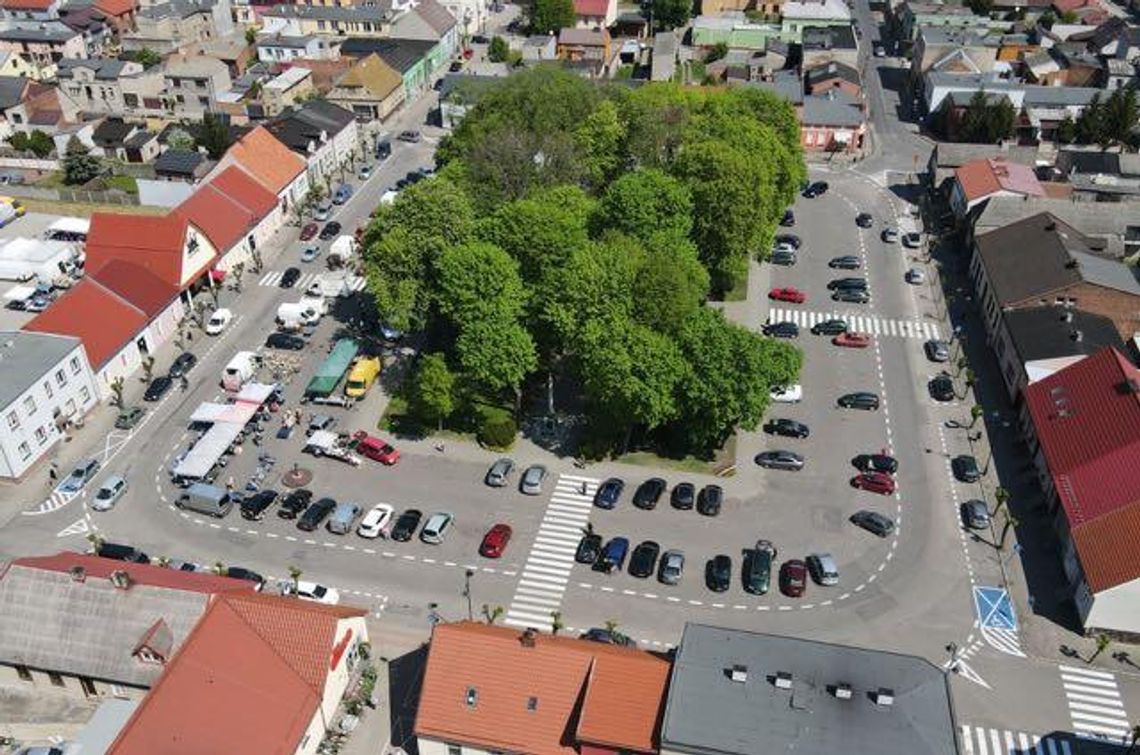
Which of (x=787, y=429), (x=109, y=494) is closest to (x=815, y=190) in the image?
(x=787, y=429)

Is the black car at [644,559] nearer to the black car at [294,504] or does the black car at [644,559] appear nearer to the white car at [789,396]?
the white car at [789,396]

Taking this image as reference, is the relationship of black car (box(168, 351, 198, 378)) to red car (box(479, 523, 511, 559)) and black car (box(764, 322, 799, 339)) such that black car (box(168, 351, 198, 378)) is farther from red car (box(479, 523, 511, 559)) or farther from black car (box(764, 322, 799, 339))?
black car (box(764, 322, 799, 339))

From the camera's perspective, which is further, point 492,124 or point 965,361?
point 492,124

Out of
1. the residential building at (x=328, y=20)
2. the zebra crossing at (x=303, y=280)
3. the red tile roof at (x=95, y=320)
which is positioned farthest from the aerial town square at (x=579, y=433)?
the residential building at (x=328, y=20)

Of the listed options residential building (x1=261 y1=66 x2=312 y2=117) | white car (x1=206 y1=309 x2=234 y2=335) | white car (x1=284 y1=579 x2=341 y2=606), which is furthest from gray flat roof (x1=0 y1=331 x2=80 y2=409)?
residential building (x1=261 y1=66 x2=312 y2=117)

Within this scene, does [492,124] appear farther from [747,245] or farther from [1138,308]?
[1138,308]

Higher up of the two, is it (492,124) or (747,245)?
(492,124)

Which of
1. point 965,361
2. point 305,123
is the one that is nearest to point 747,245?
point 965,361

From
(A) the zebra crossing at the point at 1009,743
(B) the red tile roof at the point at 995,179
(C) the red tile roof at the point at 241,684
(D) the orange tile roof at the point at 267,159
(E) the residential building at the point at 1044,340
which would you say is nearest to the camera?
(C) the red tile roof at the point at 241,684
